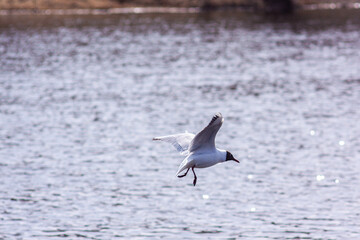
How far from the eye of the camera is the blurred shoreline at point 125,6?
106938 mm

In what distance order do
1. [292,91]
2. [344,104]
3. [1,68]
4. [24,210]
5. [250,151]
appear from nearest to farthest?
[24,210], [250,151], [344,104], [292,91], [1,68]

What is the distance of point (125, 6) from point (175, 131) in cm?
7154

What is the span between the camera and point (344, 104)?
49.1 meters

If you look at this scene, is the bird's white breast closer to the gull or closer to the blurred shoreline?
the gull

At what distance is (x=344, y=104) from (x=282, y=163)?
559 inches

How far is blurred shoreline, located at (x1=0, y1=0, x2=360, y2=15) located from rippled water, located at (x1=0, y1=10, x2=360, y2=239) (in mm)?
23276

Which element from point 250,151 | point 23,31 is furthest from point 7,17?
point 250,151

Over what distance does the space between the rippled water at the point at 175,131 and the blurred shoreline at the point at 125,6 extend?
23276 mm

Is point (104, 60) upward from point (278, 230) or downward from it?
downward

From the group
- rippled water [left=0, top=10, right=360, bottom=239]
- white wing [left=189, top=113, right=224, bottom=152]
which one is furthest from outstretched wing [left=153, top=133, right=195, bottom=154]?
rippled water [left=0, top=10, right=360, bottom=239]

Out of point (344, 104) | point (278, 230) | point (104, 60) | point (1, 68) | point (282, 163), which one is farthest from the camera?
point (104, 60)

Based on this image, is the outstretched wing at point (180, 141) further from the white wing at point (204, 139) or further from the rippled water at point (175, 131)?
the rippled water at point (175, 131)

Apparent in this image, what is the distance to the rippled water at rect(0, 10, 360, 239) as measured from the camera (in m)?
29.1

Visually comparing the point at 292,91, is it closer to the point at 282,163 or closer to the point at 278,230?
the point at 282,163
